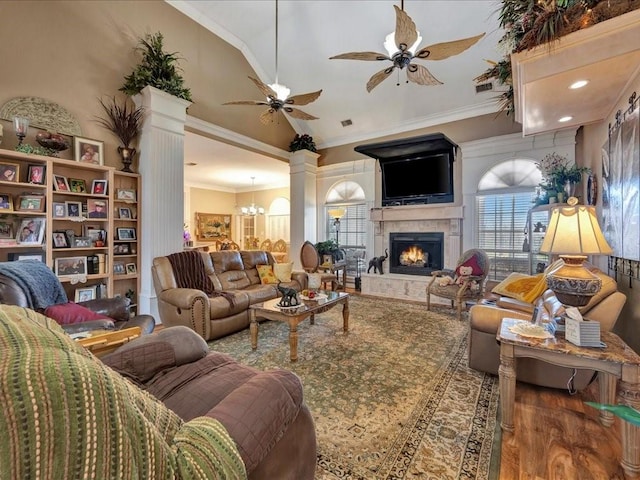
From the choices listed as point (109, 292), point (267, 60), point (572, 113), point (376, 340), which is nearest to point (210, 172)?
point (267, 60)

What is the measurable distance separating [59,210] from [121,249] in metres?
0.79

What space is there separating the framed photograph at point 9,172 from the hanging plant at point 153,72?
1595mm

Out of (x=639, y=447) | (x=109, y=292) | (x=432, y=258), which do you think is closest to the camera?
(x=639, y=447)

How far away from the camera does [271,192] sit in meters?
9.47

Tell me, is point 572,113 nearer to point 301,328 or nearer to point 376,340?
point 376,340

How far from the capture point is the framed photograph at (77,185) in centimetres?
333

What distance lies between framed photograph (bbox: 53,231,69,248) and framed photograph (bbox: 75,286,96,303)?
0.53 metres

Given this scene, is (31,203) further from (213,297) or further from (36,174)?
(213,297)

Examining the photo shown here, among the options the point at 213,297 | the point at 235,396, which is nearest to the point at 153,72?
the point at 213,297

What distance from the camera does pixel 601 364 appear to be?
4.98 feet

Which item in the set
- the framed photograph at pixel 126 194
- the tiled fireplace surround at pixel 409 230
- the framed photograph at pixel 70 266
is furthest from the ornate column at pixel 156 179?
the tiled fireplace surround at pixel 409 230

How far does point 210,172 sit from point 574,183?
732 cm

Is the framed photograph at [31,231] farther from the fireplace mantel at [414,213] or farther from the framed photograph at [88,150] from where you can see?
the fireplace mantel at [414,213]

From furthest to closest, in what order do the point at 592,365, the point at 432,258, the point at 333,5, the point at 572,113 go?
the point at 432,258 < the point at 333,5 < the point at 572,113 < the point at 592,365
